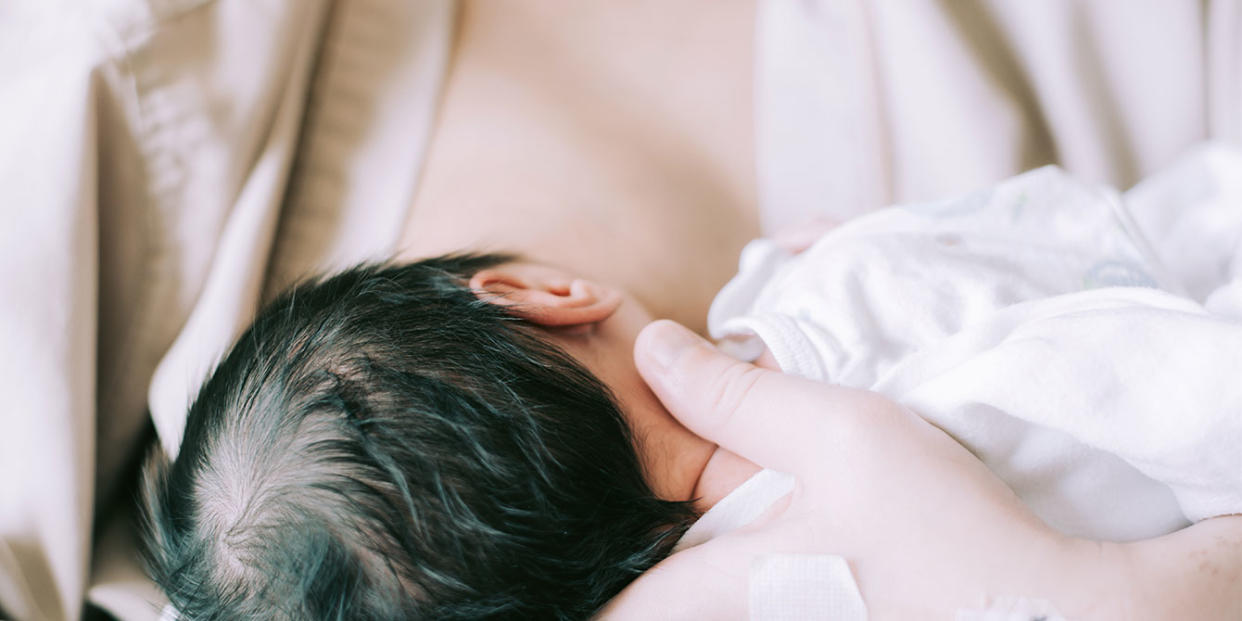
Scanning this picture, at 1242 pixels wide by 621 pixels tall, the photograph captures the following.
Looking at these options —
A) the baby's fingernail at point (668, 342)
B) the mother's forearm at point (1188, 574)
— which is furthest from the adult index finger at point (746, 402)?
the mother's forearm at point (1188, 574)

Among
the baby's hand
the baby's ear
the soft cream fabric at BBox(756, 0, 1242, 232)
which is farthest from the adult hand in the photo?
the soft cream fabric at BBox(756, 0, 1242, 232)

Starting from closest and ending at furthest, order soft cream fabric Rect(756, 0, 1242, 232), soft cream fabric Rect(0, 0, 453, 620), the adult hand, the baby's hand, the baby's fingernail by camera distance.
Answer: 1. the adult hand
2. the baby's fingernail
3. soft cream fabric Rect(0, 0, 453, 620)
4. the baby's hand
5. soft cream fabric Rect(756, 0, 1242, 232)

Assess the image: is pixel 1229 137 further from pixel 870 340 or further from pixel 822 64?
pixel 870 340

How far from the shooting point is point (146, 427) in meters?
0.91

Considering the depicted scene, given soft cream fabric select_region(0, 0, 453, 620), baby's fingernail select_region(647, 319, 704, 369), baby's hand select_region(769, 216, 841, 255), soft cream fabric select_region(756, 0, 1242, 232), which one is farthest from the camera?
soft cream fabric select_region(756, 0, 1242, 232)

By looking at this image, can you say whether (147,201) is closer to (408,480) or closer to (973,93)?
(408,480)

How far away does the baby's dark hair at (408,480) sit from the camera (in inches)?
21.8

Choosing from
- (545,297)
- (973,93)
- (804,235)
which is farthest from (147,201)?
(973,93)

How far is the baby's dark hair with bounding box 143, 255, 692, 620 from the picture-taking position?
0.55 m

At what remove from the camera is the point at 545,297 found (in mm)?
707

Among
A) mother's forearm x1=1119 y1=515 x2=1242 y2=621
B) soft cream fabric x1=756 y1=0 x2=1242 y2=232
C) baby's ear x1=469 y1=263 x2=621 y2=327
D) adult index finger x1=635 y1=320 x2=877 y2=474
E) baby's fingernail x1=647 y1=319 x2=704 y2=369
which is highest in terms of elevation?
soft cream fabric x1=756 y1=0 x2=1242 y2=232

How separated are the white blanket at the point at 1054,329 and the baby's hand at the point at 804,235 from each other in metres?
0.02

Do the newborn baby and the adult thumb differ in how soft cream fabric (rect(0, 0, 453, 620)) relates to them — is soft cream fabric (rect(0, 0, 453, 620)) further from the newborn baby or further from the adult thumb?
the adult thumb

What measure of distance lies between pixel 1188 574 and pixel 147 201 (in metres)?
1.02
